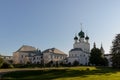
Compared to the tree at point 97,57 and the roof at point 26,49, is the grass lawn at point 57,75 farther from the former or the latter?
the roof at point 26,49

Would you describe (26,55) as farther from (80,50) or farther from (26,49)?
(80,50)

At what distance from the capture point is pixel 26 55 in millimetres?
114750

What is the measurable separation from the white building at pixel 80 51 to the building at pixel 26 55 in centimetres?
1549

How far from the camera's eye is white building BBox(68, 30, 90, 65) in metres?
114

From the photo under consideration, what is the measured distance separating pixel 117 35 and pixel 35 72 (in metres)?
41.4

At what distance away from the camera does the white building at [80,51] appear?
114m

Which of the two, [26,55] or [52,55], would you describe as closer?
[26,55]

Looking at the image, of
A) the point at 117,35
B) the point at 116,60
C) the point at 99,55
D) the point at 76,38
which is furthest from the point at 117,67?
the point at 76,38

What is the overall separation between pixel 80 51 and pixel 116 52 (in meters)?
36.8

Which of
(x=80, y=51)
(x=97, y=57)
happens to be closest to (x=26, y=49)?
(x=80, y=51)

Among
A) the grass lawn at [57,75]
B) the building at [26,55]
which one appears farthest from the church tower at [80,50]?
the grass lawn at [57,75]

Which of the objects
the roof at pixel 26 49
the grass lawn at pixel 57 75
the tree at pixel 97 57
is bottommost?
the grass lawn at pixel 57 75

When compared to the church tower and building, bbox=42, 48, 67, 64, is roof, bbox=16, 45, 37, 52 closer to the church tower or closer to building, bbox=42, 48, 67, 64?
building, bbox=42, 48, 67, 64

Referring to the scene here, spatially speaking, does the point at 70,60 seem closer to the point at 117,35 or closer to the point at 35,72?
the point at 117,35
